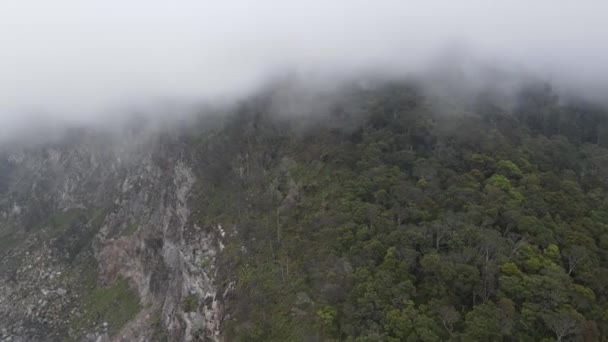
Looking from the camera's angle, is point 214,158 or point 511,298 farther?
point 214,158

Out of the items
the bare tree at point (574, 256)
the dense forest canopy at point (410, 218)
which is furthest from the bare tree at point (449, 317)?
the bare tree at point (574, 256)

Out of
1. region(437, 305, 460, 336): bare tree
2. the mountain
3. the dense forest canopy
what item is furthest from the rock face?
region(437, 305, 460, 336): bare tree

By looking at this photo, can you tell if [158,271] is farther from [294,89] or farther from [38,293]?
[294,89]

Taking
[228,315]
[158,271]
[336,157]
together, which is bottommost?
[158,271]

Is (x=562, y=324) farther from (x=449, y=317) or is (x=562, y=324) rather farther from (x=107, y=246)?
(x=107, y=246)

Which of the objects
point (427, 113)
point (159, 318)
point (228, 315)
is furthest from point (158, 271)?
point (427, 113)

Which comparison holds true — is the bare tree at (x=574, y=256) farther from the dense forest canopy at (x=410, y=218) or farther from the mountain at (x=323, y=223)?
the mountain at (x=323, y=223)

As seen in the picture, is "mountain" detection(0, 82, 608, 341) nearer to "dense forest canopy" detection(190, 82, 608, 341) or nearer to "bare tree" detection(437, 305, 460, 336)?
"bare tree" detection(437, 305, 460, 336)

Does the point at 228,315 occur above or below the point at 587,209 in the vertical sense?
below
